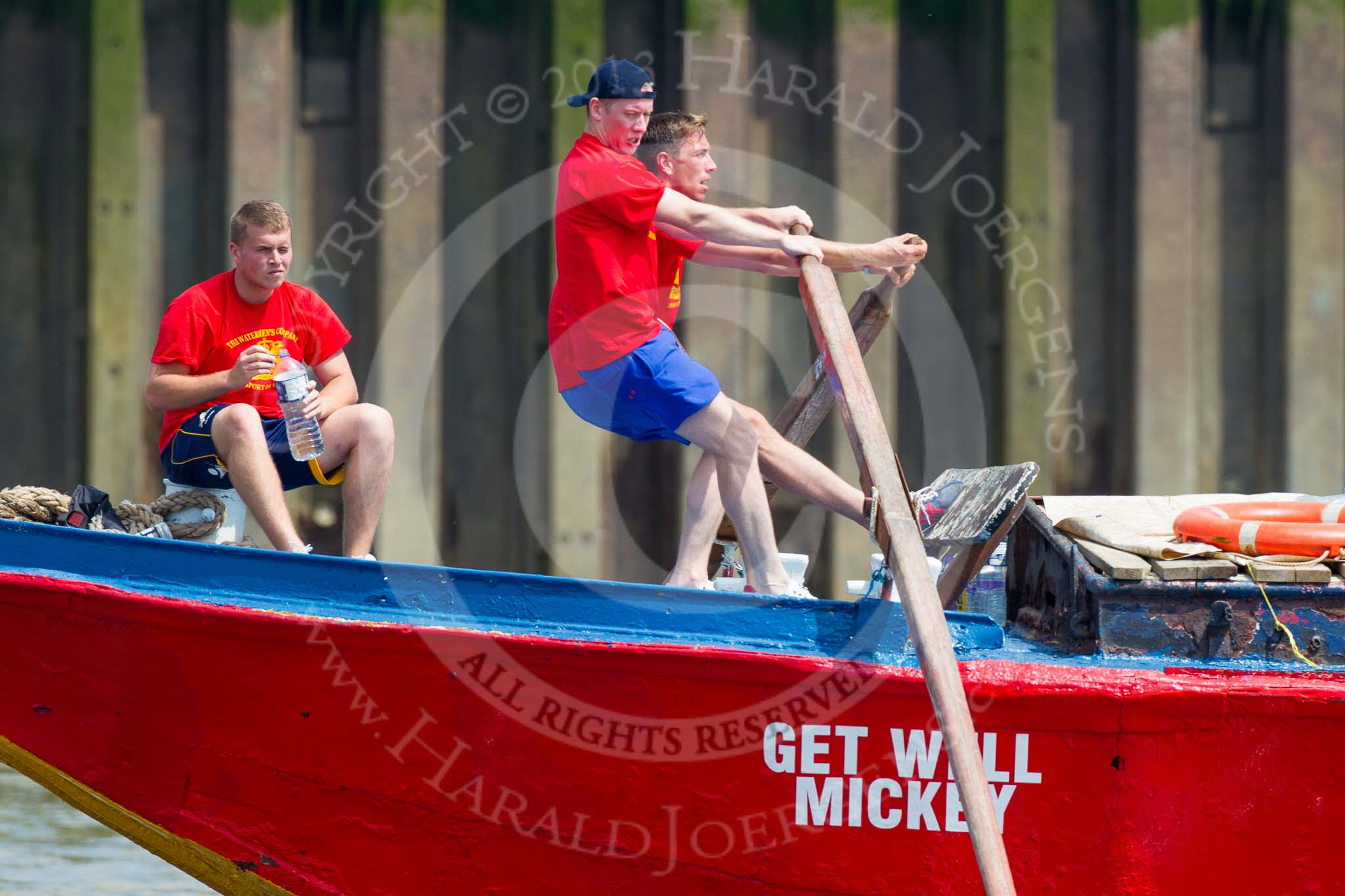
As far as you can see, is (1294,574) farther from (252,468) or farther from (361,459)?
(252,468)

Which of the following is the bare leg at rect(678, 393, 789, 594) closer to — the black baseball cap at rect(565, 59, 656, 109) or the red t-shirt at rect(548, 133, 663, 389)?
the red t-shirt at rect(548, 133, 663, 389)

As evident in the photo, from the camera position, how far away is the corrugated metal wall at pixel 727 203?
6.52 meters

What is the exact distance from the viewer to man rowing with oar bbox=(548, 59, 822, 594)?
12.9ft

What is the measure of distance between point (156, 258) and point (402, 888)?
4.05m

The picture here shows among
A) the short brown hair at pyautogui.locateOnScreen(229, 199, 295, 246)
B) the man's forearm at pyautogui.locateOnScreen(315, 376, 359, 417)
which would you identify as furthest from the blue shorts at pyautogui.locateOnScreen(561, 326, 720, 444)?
the short brown hair at pyautogui.locateOnScreen(229, 199, 295, 246)

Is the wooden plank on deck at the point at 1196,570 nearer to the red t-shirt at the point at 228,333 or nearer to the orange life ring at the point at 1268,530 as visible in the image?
the orange life ring at the point at 1268,530

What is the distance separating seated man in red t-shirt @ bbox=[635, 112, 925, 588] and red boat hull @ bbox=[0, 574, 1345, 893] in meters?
0.55

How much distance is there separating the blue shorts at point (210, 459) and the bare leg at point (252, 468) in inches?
4.0

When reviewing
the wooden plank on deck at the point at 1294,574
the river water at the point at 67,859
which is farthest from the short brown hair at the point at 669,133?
the river water at the point at 67,859

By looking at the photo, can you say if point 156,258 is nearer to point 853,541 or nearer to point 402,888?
point 853,541

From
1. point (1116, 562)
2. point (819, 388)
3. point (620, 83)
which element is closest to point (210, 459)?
point (620, 83)

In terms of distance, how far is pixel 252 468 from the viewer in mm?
3828

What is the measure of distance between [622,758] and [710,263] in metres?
1.70

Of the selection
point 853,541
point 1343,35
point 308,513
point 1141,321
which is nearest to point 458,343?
point 308,513
